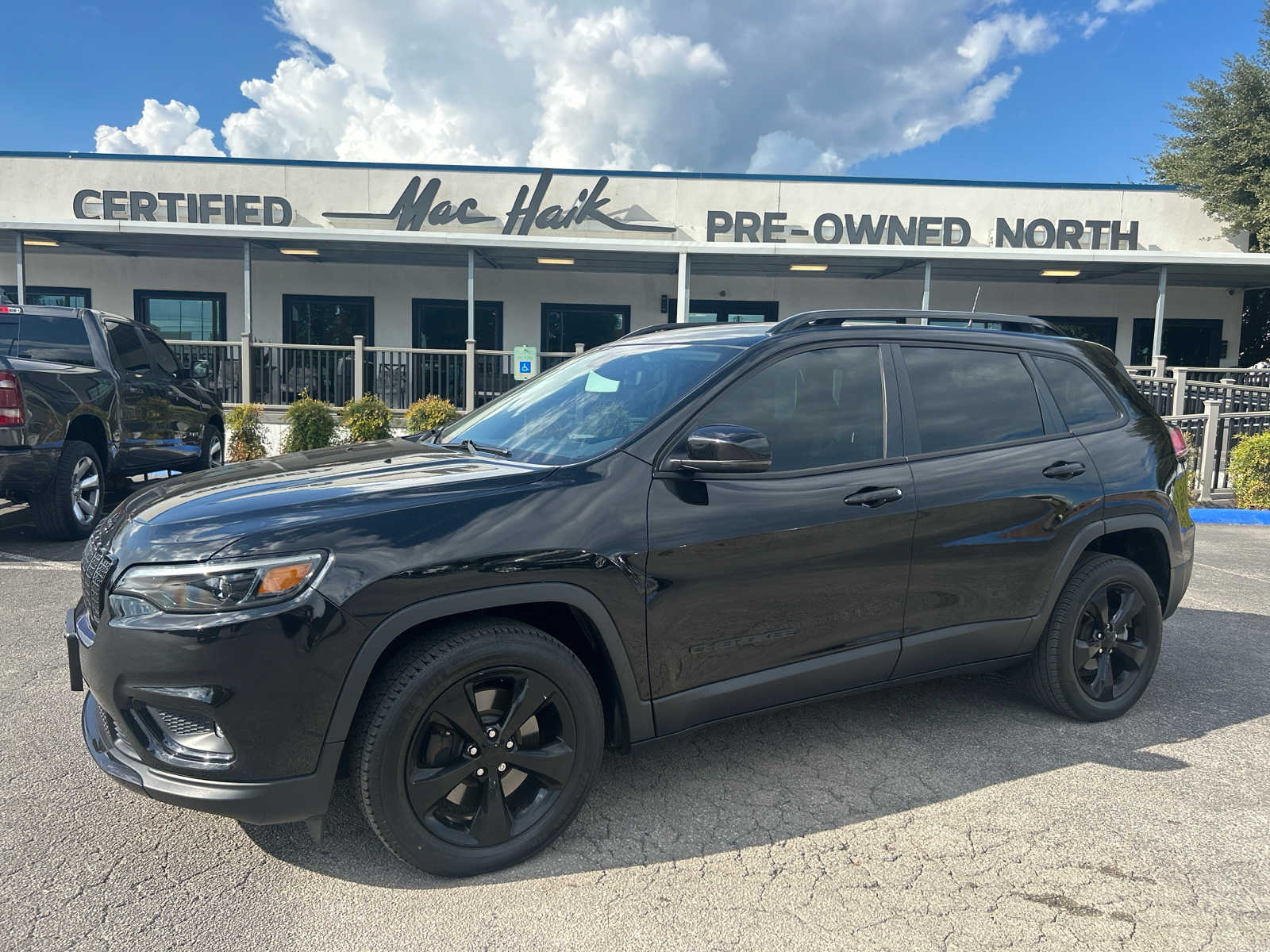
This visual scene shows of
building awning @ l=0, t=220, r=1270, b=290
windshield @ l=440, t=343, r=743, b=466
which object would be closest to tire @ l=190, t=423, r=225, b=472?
building awning @ l=0, t=220, r=1270, b=290

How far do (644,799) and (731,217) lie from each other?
50.6 ft

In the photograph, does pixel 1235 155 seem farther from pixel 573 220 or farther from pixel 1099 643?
pixel 1099 643

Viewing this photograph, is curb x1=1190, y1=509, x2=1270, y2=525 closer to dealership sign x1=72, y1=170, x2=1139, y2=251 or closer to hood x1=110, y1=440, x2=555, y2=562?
dealership sign x1=72, y1=170, x2=1139, y2=251

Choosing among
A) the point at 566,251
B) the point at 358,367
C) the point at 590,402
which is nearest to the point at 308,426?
the point at 358,367

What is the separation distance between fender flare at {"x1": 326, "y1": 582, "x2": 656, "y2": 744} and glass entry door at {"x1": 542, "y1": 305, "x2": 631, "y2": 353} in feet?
52.9

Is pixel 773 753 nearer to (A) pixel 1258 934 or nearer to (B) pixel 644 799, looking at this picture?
(B) pixel 644 799

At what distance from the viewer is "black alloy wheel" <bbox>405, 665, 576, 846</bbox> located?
2631mm

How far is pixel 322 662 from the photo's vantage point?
2.43 m

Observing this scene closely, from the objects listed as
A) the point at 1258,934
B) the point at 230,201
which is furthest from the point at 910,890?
the point at 230,201

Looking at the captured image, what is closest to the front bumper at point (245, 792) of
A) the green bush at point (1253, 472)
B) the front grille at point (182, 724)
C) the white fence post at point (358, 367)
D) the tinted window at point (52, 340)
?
the front grille at point (182, 724)

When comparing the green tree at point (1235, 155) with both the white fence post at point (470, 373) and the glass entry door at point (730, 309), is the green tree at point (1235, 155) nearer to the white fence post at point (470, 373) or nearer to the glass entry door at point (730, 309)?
the glass entry door at point (730, 309)

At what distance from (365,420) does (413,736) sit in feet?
30.4

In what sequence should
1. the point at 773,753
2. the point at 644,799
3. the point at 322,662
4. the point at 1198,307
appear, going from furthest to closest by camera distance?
the point at 1198,307, the point at 773,753, the point at 644,799, the point at 322,662

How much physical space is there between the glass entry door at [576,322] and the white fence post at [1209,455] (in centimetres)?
1082
